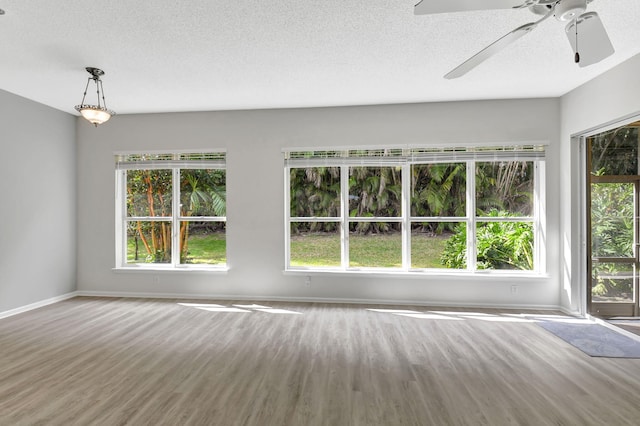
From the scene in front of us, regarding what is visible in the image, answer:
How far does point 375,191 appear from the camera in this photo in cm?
484

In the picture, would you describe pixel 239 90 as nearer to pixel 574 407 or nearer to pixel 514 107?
pixel 514 107

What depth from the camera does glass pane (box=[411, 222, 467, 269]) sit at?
185 inches

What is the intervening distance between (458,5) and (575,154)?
348cm

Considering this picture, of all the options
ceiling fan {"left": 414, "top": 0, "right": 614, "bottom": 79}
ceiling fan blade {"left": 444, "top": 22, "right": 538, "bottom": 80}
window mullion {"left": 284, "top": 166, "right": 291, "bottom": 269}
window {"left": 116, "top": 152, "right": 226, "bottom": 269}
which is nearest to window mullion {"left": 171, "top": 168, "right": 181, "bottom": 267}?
window {"left": 116, "top": 152, "right": 226, "bottom": 269}

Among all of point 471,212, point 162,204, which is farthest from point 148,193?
point 471,212

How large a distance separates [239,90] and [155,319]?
2917 mm

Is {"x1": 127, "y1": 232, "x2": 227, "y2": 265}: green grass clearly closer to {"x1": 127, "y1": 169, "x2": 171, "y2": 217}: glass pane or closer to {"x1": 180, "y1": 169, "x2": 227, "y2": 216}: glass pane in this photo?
{"x1": 180, "y1": 169, "x2": 227, "y2": 216}: glass pane

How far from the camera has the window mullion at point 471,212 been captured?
463cm

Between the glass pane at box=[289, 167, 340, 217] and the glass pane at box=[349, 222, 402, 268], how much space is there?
0.44m

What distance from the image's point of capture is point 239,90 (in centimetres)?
406

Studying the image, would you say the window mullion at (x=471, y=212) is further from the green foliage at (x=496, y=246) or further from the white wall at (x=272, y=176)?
the white wall at (x=272, y=176)

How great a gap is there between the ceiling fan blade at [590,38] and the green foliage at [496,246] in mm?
2762

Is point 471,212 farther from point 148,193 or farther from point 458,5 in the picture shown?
point 148,193

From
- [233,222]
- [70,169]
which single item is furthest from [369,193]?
Result: [70,169]
